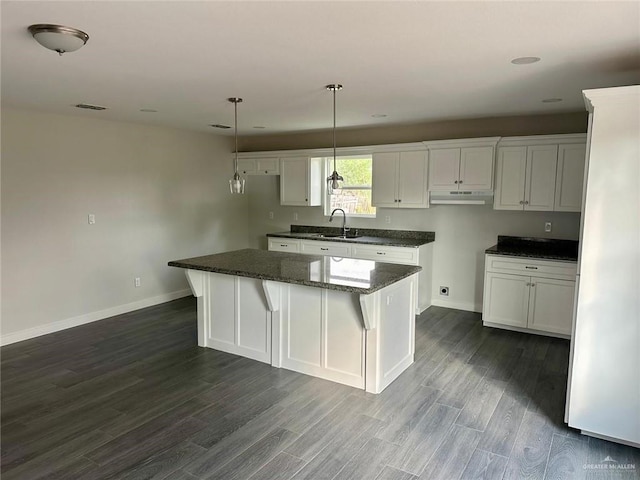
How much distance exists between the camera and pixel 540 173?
4.64 meters

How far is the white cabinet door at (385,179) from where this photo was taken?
217 inches

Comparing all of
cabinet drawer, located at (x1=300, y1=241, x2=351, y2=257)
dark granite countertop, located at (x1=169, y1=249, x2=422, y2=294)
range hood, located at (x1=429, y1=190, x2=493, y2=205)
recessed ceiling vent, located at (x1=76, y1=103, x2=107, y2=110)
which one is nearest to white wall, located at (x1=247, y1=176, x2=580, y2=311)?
range hood, located at (x1=429, y1=190, x2=493, y2=205)

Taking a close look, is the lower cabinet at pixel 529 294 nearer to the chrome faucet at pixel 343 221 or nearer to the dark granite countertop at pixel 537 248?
the dark granite countertop at pixel 537 248

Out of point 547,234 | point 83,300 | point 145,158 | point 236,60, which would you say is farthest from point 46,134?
point 547,234

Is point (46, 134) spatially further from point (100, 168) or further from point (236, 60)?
point (236, 60)

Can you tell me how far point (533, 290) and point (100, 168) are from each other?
5079mm

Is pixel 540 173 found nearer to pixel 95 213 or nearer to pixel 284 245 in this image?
pixel 284 245

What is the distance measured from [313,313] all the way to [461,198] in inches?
106

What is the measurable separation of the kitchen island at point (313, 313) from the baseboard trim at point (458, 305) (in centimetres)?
191

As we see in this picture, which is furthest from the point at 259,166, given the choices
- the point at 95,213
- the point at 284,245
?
the point at 95,213

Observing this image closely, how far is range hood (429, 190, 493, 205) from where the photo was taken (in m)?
5.08

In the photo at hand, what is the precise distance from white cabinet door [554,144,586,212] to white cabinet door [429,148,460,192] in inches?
41.9

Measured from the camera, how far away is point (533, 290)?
4.50 m

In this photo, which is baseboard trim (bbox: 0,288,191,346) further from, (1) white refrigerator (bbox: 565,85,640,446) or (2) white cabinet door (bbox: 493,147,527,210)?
(1) white refrigerator (bbox: 565,85,640,446)
